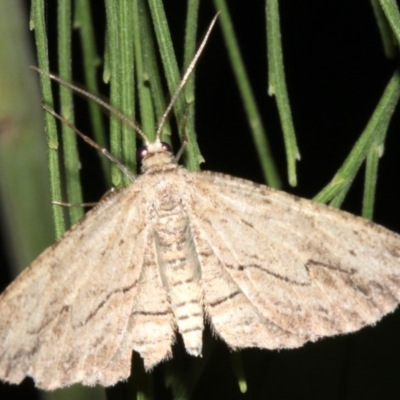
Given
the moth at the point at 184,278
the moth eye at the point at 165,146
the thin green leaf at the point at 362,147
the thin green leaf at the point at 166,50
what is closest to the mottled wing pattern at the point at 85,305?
the moth at the point at 184,278

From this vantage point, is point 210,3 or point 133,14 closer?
point 133,14

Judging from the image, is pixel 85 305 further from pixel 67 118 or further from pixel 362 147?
pixel 362 147

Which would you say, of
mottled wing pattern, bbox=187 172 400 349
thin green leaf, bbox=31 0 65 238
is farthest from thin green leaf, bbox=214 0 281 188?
thin green leaf, bbox=31 0 65 238

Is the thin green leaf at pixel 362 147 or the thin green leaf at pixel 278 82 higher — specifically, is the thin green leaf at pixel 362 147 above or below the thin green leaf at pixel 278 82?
below

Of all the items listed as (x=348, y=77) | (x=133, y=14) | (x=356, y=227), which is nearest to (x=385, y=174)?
(x=348, y=77)

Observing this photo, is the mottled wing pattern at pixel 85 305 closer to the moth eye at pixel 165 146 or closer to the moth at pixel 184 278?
the moth at pixel 184 278

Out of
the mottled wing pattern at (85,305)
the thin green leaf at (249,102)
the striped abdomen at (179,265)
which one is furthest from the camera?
the thin green leaf at (249,102)

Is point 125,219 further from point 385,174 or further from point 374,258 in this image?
point 385,174

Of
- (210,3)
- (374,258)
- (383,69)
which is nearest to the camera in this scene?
(374,258)
